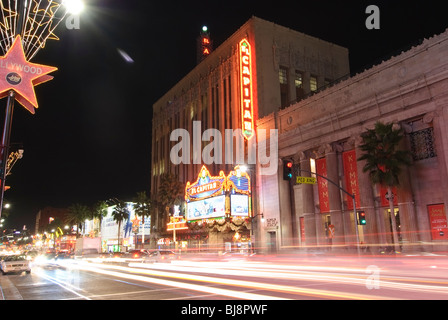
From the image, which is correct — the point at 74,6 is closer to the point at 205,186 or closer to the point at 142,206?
the point at 205,186

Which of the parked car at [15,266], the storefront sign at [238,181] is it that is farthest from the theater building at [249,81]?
the parked car at [15,266]

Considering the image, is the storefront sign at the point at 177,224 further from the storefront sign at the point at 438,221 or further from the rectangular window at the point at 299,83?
the storefront sign at the point at 438,221

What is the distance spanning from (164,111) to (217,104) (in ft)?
70.6

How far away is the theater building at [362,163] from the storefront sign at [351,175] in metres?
0.10

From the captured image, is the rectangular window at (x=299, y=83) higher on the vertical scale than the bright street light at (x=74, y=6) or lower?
higher

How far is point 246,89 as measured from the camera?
48.5 m

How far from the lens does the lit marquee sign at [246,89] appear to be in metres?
46.7

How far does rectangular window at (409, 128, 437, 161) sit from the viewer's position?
1150 inches

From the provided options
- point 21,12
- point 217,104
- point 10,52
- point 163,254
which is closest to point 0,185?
point 10,52

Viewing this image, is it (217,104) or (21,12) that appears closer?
(21,12)

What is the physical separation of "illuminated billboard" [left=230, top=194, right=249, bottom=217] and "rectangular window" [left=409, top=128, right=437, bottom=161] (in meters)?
21.9

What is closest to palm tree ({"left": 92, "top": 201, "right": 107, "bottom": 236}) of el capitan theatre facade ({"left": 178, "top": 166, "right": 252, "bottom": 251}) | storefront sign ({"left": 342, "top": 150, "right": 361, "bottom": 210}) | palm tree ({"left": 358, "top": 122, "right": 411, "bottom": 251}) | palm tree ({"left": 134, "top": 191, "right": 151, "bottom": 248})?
palm tree ({"left": 134, "top": 191, "right": 151, "bottom": 248})

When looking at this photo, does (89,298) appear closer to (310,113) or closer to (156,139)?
(310,113)

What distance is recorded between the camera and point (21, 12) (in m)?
12.7
